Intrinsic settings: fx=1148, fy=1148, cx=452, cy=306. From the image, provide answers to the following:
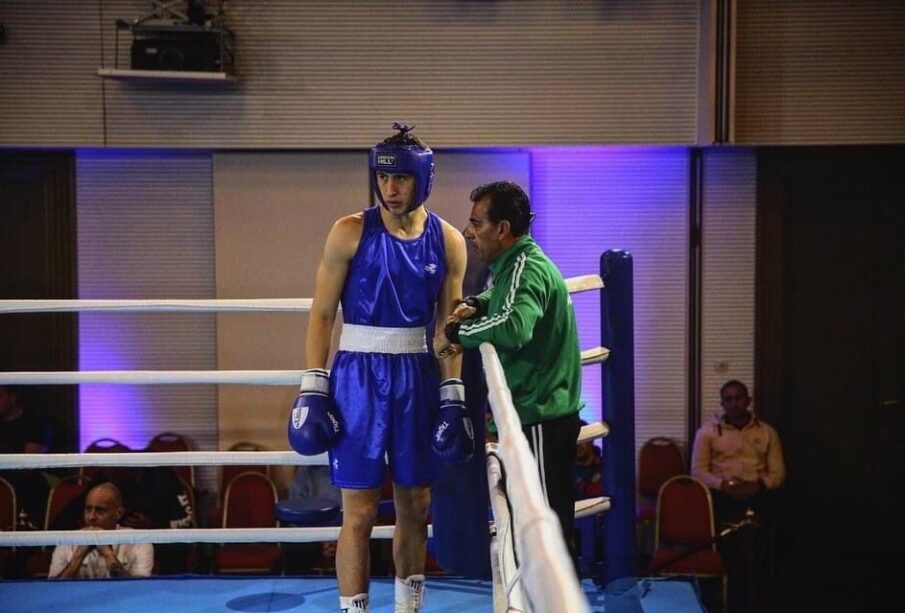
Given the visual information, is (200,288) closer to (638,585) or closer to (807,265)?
(807,265)

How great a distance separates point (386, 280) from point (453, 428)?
0.39 metres

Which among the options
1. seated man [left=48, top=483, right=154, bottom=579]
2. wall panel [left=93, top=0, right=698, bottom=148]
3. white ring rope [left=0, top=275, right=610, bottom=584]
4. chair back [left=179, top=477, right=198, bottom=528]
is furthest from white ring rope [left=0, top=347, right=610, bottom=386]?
wall panel [left=93, top=0, right=698, bottom=148]

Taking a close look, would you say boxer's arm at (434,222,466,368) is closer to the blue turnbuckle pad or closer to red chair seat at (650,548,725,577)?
the blue turnbuckle pad

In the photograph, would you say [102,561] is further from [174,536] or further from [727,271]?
[727,271]

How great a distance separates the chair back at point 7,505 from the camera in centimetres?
551

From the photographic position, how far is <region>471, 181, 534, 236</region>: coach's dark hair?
9.24 feet

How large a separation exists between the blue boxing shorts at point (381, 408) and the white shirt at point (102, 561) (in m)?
1.93

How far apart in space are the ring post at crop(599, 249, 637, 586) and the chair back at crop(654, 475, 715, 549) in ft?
8.50

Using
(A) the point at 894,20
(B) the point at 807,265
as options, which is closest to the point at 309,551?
(B) the point at 807,265

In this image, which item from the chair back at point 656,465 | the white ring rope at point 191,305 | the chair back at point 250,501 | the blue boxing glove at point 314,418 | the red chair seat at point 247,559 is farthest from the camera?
the chair back at point 656,465

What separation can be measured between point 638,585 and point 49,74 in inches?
180

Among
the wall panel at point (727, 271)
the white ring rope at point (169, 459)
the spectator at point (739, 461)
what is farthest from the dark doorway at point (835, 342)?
the white ring rope at point (169, 459)

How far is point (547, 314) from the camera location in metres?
2.79

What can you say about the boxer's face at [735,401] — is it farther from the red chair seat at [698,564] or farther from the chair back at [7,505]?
the chair back at [7,505]
